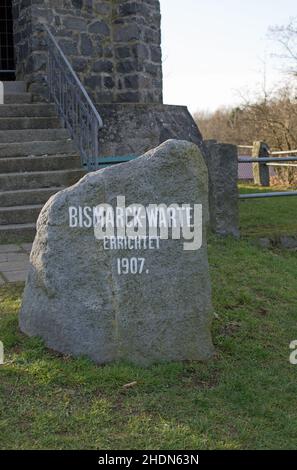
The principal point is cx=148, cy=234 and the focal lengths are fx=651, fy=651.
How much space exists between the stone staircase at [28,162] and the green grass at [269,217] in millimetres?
2297

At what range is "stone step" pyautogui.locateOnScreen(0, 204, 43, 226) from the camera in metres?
7.29

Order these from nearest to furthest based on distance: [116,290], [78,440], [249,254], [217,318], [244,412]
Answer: [78,440] < [244,412] < [116,290] < [217,318] < [249,254]

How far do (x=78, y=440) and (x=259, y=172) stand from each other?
1162 centimetres

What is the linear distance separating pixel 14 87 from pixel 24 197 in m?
2.66

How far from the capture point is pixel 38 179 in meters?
A: 8.01

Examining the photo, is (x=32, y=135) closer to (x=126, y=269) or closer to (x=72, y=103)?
(x=72, y=103)

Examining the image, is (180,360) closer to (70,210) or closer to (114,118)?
(70,210)

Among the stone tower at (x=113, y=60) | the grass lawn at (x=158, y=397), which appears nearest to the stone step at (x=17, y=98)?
the stone tower at (x=113, y=60)

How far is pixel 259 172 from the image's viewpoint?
1417cm

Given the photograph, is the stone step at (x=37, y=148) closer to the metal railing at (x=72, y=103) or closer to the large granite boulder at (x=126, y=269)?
the metal railing at (x=72, y=103)

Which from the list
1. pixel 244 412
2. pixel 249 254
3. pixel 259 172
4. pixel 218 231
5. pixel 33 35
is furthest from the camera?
pixel 259 172

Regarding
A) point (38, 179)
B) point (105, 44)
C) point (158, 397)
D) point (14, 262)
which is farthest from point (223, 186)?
point (158, 397)

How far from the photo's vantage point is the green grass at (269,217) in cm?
793

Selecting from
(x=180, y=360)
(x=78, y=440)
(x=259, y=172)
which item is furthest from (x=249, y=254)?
(x=259, y=172)
